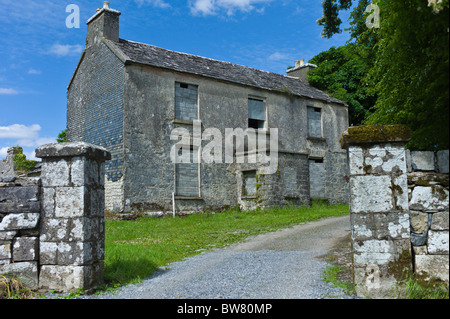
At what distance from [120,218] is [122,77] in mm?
5292

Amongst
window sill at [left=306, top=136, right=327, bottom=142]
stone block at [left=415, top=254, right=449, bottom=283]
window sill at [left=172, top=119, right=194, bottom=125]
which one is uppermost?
window sill at [left=172, top=119, right=194, bottom=125]

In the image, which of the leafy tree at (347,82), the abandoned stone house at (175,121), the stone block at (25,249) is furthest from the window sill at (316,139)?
the stone block at (25,249)

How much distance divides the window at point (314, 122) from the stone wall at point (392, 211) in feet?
52.3

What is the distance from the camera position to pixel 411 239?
4.53m

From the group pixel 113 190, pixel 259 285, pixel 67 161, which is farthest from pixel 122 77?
pixel 259 285

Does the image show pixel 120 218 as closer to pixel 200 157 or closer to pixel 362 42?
pixel 200 157

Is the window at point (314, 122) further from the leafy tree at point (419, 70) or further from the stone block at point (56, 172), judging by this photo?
the stone block at point (56, 172)

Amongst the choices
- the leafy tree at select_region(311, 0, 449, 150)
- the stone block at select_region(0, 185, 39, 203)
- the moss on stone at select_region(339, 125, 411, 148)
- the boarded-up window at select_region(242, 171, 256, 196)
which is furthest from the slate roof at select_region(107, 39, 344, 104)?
the moss on stone at select_region(339, 125, 411, 148)

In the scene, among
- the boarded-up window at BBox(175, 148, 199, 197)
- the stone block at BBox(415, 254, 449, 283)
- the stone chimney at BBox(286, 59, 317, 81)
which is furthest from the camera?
the stone chimney at BBox(286, 59, 317, 81)

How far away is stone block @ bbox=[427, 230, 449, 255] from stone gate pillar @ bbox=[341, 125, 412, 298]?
0.23 m

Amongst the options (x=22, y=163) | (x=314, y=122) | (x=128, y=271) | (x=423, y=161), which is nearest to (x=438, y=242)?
(x=423, y=161)

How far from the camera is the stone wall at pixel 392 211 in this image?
4441 millimetres

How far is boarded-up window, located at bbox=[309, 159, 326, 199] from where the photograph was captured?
1930 centimetres

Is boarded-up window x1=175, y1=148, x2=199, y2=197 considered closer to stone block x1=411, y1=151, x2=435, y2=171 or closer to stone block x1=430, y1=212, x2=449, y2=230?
stone block x1=411, y1=151, x2=435, y2=171
